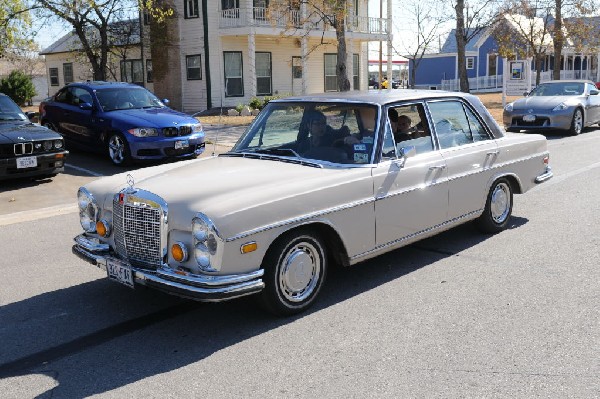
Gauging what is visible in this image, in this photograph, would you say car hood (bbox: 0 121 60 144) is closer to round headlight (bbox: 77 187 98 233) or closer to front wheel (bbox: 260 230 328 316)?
round headlight (bbox: 77 187 98 233)

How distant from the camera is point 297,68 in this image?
98.5ft

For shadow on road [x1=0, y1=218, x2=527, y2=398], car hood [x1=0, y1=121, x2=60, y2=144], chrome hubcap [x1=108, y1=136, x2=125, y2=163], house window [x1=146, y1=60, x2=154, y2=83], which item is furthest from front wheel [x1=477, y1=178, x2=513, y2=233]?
house window [x1=146, y1=60, x2=154, y2=83]

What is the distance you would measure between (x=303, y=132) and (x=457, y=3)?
23512mm

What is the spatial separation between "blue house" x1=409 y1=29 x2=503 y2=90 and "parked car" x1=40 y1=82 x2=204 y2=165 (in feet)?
122

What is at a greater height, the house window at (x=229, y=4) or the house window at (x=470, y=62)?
the house window at (x=229, y=4)

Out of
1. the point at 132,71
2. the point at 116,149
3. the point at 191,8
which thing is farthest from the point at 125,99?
the point at 132,71

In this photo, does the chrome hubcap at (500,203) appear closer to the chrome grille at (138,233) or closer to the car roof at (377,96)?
the car roof at (377,96)

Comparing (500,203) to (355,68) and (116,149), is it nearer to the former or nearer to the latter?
(116,149)

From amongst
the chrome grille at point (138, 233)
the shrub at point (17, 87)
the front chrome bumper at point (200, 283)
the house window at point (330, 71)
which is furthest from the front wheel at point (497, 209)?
the shrub at point (17, 87)

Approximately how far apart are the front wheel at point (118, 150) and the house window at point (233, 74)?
16.0 meters

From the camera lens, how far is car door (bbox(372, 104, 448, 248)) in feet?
16.4

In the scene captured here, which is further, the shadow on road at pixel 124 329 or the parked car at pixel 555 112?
the parked car at pixel 555 112

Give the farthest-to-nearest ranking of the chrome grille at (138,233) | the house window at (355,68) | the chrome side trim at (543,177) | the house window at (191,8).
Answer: the house window at (355,68) < the house window at (191,8) < the chrome side trim at (543,177) < the chrome grille at (138,233)

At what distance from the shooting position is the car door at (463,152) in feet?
18.9
